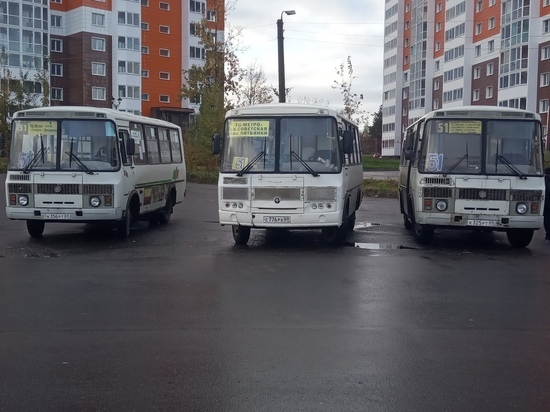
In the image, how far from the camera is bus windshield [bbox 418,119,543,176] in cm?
1371

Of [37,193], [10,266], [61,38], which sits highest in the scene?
[61,38]

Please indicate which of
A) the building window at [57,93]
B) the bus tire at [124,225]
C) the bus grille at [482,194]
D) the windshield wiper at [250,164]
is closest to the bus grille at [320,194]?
the windshield wiper at [250,164]

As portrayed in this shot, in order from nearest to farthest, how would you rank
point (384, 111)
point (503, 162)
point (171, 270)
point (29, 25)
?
point (171, 270) < point (503, 162) < point (29, 25) < point (384, 111)

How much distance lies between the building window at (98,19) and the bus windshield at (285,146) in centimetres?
6257

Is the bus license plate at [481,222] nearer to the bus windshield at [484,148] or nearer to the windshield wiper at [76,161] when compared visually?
the bus windshield at [484,148]

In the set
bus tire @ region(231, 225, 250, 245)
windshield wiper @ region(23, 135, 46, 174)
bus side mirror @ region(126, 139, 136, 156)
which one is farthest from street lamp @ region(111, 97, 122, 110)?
bus tire @ region(231, 225, 250, 245)

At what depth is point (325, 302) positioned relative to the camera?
9.11 m

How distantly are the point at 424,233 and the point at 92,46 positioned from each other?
6344 cm

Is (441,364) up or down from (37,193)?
down

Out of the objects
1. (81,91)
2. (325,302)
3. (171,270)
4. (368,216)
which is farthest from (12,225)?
(81,91)

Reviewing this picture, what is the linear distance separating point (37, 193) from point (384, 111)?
95904mm

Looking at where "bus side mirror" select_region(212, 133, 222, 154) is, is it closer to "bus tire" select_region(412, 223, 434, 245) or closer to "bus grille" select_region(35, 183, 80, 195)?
"bus grille" select_region(35, 183, 80, 195)

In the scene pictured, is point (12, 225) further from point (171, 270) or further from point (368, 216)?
point (368, 216)

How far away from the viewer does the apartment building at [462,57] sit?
64.0 metres
